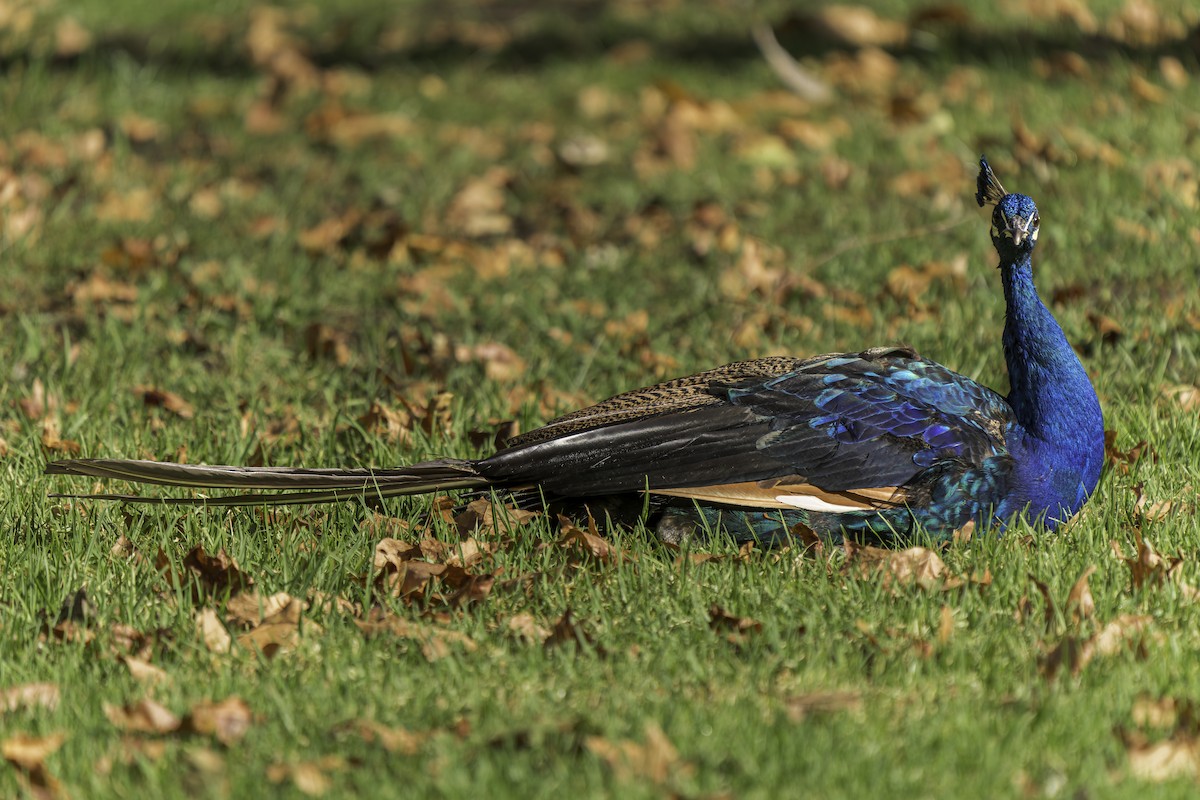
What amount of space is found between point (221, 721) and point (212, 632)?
0.48m

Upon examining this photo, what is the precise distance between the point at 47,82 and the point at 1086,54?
5.75 metres

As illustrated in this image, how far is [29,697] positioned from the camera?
3275mm

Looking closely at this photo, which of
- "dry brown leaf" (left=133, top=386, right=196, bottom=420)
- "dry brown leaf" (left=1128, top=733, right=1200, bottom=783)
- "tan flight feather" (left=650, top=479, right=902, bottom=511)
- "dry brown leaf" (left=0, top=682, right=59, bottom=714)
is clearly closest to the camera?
"dry brown leaf" (left=1128, top=733, right=1200, bottom=783)

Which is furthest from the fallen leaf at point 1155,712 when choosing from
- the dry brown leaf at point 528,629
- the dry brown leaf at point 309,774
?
the dry brown leaf at point 309,774

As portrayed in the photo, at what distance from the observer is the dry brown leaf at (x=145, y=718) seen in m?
3.13

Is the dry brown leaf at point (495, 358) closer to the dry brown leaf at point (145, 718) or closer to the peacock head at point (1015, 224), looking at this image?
the peacock head at point (1015, 224)

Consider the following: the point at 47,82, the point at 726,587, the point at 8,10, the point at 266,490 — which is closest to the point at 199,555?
the point at 266,490

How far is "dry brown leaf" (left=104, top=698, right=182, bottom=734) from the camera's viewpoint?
313 centimetres

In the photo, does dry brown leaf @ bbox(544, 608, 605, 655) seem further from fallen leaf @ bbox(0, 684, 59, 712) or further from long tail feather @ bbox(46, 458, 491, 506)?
fallen leaf @ bbox(0, 684, 59, 712)

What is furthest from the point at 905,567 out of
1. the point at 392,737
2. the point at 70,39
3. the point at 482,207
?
the point at 70,39

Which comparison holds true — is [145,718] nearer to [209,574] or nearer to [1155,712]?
[209,574]

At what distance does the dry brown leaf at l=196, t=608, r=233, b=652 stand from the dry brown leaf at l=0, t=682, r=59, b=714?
363mm

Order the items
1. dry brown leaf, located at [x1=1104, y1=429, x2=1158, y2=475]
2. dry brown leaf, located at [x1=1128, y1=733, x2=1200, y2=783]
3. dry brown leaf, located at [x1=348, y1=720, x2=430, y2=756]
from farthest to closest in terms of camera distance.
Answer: dry brown leaf, located at [x1=1104, y1=429, x2=1158, y2=475] < dry brown leaf, located at [x1=348, y1=720, x2=430, y2=756] < dry brown leaf, located at [x1=1128, y1=733, x2=1200, y2=783]

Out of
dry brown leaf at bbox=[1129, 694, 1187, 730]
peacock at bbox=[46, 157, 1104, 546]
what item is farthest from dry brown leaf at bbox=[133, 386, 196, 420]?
dry brown leaf at bbox=[1129, 694, 1187, 730]
